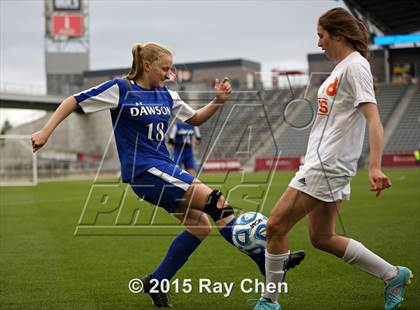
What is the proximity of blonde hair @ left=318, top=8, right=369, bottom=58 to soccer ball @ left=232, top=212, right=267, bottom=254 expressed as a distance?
1.50 metres

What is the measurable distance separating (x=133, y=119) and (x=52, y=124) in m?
0.62

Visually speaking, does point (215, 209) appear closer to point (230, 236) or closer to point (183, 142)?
point (230, 236)

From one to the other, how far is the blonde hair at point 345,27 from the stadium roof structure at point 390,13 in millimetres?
40342

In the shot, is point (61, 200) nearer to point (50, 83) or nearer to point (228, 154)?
point (228, 154)

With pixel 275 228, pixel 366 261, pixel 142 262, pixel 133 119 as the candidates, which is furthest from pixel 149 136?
pixel 142 262

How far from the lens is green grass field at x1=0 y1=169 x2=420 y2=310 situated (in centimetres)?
561

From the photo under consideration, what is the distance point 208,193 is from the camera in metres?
5.22

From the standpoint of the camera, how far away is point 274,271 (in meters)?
4.86

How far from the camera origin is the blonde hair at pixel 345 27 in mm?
4586

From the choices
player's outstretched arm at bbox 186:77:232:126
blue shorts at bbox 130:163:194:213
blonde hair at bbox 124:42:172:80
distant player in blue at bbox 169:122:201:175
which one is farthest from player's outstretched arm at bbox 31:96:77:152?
distant player in blue at bbox 169:122:201:175

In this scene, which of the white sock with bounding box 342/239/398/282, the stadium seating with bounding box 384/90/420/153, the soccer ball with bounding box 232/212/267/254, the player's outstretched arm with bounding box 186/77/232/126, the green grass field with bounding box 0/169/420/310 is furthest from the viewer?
the stadium seating with bounding box 384/90/420/153

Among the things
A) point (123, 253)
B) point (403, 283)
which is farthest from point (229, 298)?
point (123, 253)

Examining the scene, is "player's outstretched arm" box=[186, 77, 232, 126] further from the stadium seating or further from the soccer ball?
the stadium seating

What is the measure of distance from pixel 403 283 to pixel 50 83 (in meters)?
61.3
